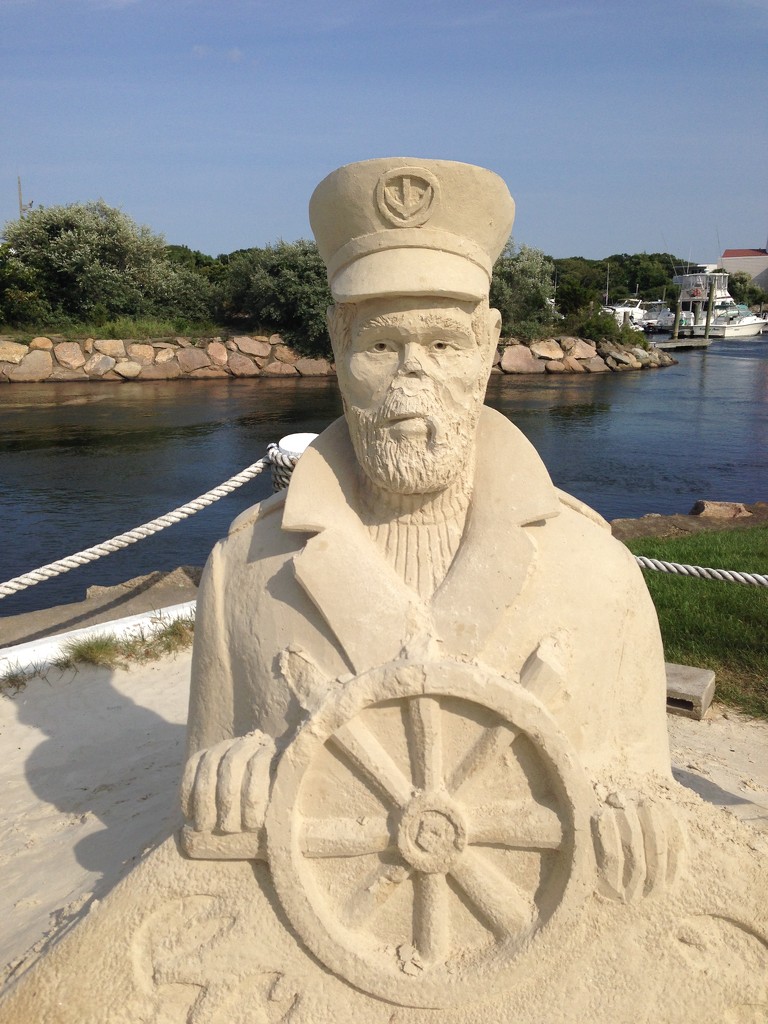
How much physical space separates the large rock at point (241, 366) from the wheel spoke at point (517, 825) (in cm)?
2235

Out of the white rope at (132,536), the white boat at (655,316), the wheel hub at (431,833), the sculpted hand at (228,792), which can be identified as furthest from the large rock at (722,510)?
the white boat at (655,316)

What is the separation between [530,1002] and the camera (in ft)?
6.41

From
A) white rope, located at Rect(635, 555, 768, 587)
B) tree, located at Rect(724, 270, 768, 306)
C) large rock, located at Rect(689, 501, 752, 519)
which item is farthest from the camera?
tree, located at Rect(724, 270, 768, 306)

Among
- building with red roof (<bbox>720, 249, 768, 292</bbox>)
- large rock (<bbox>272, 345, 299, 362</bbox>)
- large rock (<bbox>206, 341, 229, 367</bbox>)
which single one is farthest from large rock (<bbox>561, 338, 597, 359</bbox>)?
building with red roof (<bbox>720, 249, 768, 292</bbox>)

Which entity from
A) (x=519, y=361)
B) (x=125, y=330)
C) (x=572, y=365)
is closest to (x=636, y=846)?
(x=125, y=330)

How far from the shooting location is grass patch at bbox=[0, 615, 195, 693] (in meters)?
4.82

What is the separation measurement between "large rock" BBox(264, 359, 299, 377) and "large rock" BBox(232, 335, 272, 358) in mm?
431

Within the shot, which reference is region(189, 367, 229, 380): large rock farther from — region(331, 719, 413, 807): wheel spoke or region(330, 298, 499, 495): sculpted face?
region(331, 719, 413, 807): wheel spoke

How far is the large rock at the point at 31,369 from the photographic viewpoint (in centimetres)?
2131

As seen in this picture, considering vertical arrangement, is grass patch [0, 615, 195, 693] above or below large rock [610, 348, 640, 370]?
→ below

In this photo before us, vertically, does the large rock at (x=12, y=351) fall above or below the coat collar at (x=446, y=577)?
below

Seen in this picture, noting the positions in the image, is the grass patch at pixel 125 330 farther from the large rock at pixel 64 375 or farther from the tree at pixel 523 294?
the tree at pixel 523 294

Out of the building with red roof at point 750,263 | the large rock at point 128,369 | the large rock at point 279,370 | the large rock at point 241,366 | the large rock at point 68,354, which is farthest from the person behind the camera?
the building with red roof at point 750,263

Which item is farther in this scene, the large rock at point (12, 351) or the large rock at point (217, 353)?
the large rock at point (217, 353)
